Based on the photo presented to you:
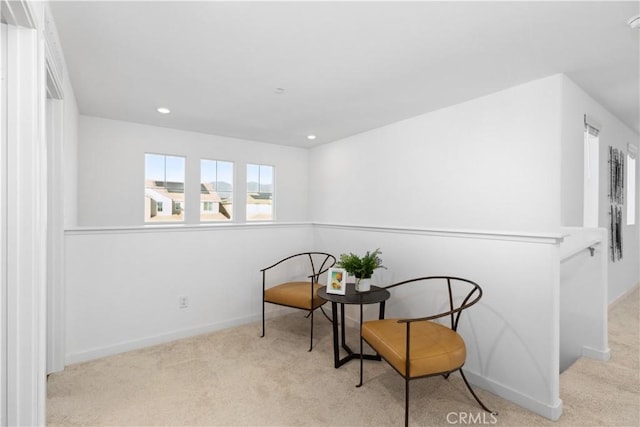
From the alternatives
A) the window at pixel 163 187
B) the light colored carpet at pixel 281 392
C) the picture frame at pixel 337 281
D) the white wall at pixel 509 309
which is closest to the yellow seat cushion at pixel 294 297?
the picture frame at pixel 337 281

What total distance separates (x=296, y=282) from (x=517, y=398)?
2.23 m

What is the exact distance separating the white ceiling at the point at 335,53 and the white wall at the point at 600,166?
164mm

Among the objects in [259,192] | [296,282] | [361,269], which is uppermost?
[259,192]

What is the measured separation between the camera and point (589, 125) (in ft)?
9.81

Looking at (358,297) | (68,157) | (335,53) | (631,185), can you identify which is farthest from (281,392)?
(631,185)

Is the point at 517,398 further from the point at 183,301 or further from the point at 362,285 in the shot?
the point at 183,301

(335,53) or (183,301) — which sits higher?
(335,53)

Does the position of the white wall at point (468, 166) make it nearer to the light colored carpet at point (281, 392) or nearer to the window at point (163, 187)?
the light colored carpet at point (281, 392)

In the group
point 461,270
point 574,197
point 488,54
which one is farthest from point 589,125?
point 461,270

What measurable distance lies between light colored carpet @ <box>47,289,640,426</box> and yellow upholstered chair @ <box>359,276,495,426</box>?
299 millimetres

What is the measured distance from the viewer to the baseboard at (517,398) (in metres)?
2.02

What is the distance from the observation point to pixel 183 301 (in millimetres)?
3264

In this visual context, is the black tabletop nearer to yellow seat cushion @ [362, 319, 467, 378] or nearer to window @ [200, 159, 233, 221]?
yellow seat cushion @ [362, 319, 467, 378]

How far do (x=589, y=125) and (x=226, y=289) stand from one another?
3986mm
